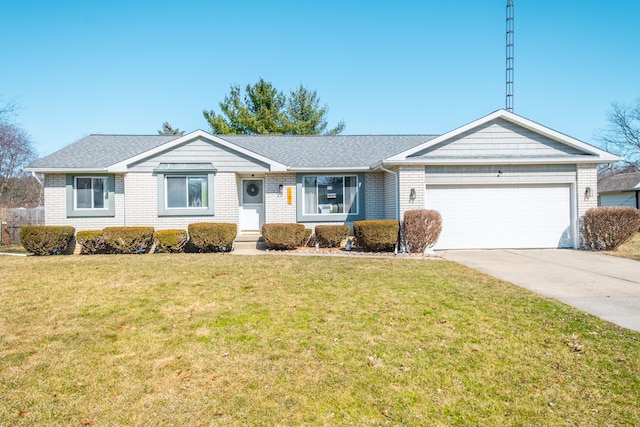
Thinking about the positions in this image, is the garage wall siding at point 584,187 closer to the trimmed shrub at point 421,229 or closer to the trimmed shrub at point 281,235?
the trimmed shrub at point 421,229

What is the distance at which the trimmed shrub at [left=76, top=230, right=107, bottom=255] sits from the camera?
12359 millimetres

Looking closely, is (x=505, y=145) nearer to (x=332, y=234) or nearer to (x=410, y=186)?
(x=410, y=186)

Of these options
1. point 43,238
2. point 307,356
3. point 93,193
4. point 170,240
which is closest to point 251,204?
point 170,240

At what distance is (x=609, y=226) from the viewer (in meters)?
12.2

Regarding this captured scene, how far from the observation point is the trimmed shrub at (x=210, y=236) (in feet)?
40.4

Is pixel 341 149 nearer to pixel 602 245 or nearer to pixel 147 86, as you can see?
pixel 602 245

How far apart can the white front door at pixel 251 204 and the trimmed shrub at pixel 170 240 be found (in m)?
3.03

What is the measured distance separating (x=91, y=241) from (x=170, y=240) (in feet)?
8.52

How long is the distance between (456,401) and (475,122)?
36.4 feet

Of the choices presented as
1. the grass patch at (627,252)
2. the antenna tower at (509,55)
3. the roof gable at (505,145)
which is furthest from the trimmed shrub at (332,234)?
the antenna tower at (509,55)

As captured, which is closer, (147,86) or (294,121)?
(147,86)

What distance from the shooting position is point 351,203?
566 inches

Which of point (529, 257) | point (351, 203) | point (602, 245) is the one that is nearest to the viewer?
point (529, 257)

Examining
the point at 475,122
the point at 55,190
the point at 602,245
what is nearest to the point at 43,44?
the point at 55,190
